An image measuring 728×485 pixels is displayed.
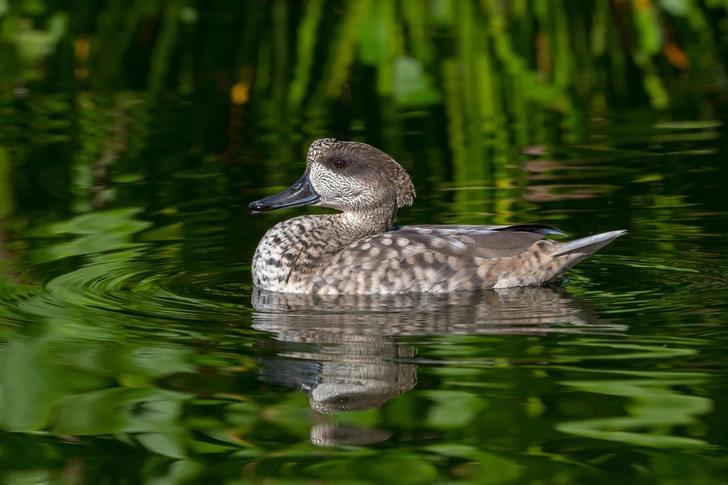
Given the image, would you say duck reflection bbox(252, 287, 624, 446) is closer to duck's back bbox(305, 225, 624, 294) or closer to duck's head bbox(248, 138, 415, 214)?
duck's back bbox(305, 225, 624, 294)

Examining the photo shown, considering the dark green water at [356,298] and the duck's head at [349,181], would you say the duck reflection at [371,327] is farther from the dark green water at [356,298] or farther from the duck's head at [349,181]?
the duck's head at [349,181]

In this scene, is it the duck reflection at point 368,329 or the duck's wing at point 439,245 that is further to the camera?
the duck's wing at point 439,245

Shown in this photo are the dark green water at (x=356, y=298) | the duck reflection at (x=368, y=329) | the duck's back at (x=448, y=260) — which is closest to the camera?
the dark green water at (x=356, y=298)

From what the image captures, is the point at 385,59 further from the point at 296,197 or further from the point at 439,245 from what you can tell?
the point at 439,245

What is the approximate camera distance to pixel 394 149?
468 inches

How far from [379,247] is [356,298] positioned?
1.34 feet

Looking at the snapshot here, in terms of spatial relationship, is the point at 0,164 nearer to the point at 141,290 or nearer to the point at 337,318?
the point at 141,290

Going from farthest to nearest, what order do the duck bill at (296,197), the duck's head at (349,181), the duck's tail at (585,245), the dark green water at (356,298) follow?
the duck bill at (296,197), the duck's head at (349,181), the duck's tail at (585,245), the dark green water at (356,298)

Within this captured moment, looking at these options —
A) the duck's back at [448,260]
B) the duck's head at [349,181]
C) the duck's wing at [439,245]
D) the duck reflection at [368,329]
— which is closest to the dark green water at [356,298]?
the duck reflection at [368,329]

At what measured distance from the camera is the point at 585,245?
24.8 feet

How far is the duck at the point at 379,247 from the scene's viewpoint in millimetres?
7609

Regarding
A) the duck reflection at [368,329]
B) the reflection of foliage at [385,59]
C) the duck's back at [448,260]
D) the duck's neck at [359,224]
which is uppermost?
the reflection of foliage at [385,59]

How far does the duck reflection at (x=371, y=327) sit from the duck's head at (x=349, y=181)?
2.69ft

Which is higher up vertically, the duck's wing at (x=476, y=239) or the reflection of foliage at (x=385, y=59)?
the reflection of foliage at (x=385, y=59)
